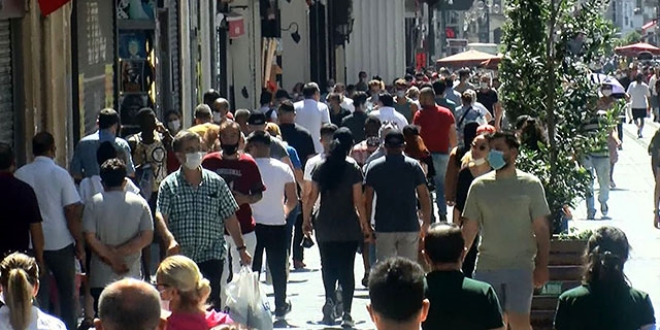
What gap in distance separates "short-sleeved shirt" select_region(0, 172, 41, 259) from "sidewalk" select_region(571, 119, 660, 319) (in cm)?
537

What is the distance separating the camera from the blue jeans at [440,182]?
1980 centimetres

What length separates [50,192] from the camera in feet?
38.7

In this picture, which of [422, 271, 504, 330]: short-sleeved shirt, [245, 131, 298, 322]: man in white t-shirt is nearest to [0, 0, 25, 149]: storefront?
[245, 131, 298, 322]: man in white t-shirt

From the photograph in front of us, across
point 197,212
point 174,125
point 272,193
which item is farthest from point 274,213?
point 174,125

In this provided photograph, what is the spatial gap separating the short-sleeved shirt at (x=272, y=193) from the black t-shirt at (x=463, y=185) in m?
1.57

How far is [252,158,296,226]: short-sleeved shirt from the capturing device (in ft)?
46.2

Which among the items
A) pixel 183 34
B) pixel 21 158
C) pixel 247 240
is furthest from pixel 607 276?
pixel 183 34

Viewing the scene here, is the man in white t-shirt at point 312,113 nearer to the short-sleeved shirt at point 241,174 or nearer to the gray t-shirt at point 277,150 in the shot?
the gray t-shirt at point 277,150

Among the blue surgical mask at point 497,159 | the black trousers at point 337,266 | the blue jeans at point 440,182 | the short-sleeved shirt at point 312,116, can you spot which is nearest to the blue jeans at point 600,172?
the blue jeans at point 440,182

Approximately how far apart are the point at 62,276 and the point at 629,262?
23.3 ft

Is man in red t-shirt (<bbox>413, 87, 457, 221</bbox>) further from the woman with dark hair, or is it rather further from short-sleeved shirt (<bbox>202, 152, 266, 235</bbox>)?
short-sleeved shirt (<bbox>202, 152, 266, 235</bbox>)

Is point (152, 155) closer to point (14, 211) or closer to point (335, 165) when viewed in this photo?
point (335, 165)

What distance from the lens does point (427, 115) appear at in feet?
65.1

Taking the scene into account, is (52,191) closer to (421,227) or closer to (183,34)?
(421,227)
